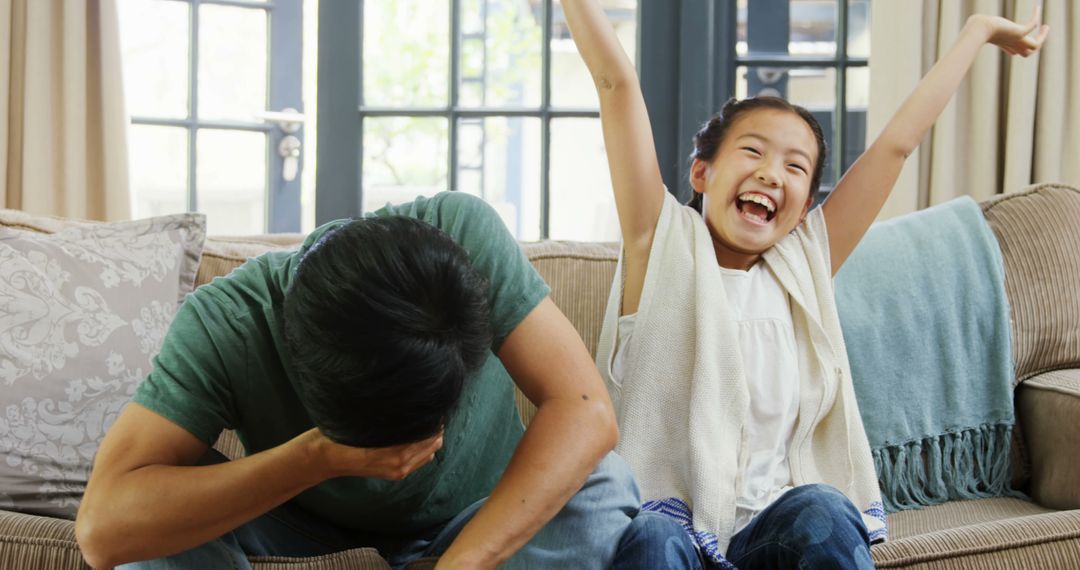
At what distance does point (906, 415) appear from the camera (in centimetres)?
182

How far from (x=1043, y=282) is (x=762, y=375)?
605mm

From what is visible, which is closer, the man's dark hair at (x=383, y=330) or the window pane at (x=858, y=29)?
the man's dark hair at (x=383, y=330)

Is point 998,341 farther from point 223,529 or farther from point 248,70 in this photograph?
point 248,70

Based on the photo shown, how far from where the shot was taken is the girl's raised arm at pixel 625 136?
1603 mm

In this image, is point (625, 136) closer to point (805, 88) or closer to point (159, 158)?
point (805, 88)

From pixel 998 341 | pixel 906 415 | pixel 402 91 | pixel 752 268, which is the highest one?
pixel 402 91

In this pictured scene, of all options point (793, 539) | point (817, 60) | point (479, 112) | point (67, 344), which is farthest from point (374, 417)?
point (817, 60)

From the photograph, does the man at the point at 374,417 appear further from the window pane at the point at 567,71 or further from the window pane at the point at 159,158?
the window pane at the point at 159,158

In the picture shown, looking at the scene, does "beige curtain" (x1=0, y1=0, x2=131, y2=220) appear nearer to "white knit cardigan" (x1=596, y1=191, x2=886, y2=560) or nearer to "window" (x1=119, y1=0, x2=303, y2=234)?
"window" (x1=119, y1=0, x2=303, y2=234)

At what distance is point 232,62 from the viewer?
3.45 meters

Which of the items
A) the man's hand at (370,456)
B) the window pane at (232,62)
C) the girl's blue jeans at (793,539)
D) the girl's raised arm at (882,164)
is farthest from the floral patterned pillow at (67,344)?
the window pane at (232,62)

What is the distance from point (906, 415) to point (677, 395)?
17.4 inches

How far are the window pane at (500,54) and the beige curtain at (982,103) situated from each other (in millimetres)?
848

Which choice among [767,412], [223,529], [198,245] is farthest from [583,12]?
[223,529]
